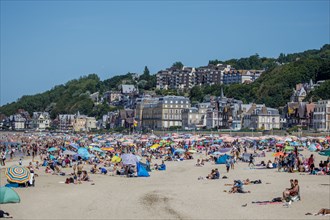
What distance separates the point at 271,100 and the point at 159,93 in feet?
184

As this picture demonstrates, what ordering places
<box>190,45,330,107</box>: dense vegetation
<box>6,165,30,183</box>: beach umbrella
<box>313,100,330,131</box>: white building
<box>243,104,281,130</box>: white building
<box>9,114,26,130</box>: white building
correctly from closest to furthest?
1. <box>6,165,30,183</box>: beach umbrella
2. <box>313,100,330,131</box>: white building
3. <box>243,104,281,130</box>: white building
4. <box>190,45,330,107</box>: dense vegetation
5. <box>9,114,26,130</box>: white building

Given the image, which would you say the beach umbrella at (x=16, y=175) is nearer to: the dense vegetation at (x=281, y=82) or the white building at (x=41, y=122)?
the dense vegetation at (x=281, y=82)

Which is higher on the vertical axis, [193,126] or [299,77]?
[299,77]

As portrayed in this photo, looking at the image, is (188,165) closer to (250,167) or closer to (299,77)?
(250,167)

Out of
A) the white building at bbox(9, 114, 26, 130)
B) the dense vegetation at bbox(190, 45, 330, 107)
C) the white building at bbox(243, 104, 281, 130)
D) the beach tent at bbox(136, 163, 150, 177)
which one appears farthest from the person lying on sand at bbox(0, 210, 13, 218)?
the white building at bbox(9, 114, 26, 130)

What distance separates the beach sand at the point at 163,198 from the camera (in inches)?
645

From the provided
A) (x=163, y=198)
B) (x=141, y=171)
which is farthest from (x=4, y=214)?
(x=141, y=171)

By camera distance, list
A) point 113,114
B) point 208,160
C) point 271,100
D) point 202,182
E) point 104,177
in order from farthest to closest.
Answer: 1. point 113,114
2. point 271,100
3. point 208,160
4. point 104,177
5. point 202,182

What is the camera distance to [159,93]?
15112cm

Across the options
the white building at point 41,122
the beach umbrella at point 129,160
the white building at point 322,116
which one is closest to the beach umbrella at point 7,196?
the beach umbrella at point 129,160

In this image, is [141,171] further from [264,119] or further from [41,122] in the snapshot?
[41,122]

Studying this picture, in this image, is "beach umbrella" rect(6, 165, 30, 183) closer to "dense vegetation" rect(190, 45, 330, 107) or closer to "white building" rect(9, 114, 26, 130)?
"dense vegetation" rect(190, 45, 330, 107)

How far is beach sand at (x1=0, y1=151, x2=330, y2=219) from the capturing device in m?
16.4

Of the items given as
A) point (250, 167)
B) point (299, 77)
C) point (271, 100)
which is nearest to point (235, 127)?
point (271, 100)
